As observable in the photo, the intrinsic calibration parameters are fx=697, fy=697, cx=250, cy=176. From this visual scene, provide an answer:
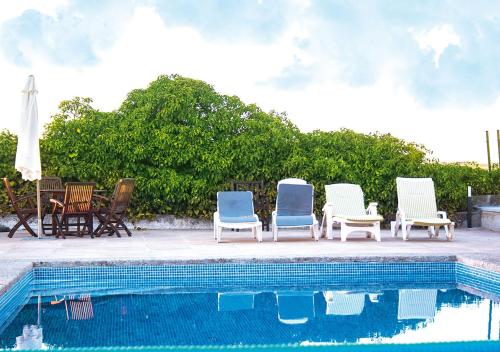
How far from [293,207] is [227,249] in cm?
177

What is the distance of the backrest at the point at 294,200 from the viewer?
1044cm

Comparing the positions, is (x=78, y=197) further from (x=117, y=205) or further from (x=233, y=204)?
(x=233, y=204)

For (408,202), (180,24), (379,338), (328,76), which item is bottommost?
(379,338)

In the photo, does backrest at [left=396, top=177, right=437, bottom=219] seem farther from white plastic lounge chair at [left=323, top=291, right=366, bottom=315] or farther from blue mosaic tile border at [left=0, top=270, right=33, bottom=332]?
blue mosaic tile border at [left=0, top=270, right=33, bottom=332]

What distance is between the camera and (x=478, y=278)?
761cm

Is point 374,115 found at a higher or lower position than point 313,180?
higher

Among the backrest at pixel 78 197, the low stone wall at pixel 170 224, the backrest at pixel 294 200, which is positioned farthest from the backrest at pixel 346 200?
the backrest at pixel 78 197

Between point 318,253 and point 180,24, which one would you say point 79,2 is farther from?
point 318,253

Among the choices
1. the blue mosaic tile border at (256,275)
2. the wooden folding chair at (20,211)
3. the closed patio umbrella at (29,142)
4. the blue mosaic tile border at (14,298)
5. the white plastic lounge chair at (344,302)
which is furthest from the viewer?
the wooden folding chair at (20,211)

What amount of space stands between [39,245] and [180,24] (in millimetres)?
6419

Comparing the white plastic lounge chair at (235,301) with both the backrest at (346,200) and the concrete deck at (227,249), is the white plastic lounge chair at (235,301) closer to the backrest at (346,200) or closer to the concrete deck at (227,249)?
the concrete deck at (227,249)

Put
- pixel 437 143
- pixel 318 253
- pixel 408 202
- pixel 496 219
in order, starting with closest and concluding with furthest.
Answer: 1. pixel 318 253
2. pixel 408 202
3. pixel 496 219
4. pixel 437 143

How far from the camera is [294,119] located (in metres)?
13.7

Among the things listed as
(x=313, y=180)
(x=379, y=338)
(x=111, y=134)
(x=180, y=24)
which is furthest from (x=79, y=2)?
(x=379, y=338)
